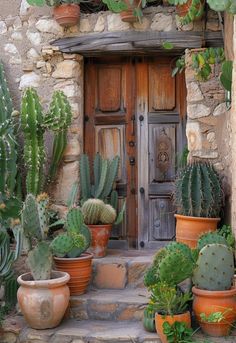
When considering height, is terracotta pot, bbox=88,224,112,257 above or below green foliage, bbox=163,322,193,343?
above

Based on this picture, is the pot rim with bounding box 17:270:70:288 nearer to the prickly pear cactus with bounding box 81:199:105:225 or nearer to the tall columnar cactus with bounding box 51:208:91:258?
the tall columnar cactus with bounding box 51:208:91:258

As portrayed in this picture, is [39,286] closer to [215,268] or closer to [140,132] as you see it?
[215,268]

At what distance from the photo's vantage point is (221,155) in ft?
17.3

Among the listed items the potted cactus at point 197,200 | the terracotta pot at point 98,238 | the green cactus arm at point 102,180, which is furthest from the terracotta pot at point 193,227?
the green cactus arm at point 102,180

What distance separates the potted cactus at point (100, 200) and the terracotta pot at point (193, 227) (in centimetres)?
70

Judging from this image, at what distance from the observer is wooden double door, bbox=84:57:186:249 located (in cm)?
575

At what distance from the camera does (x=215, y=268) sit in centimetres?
399

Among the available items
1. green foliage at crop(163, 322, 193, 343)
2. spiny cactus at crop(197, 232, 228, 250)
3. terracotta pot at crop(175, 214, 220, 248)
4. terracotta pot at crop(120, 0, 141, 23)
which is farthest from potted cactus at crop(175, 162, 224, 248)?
terracotta pot at crop(120, 0, 141, 23)

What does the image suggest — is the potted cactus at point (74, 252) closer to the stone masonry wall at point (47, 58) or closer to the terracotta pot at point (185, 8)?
the stone masonry wall at point (47, 58)

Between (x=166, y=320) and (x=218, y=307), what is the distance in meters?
0.39

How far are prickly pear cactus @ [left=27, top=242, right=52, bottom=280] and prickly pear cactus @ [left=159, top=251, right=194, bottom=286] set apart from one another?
93cm

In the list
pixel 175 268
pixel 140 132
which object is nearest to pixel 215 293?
pixel 175 268

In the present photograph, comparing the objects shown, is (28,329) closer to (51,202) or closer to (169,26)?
(51,202)

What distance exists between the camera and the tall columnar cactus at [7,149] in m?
5.21
